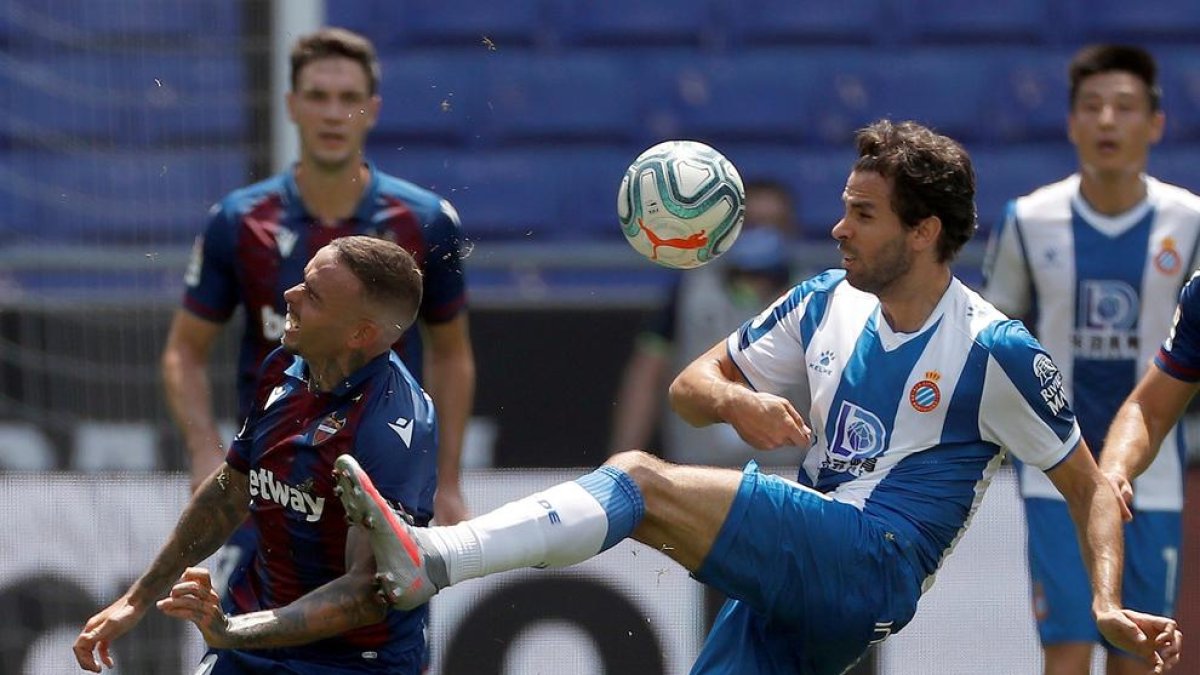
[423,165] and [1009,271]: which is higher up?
[423,165]

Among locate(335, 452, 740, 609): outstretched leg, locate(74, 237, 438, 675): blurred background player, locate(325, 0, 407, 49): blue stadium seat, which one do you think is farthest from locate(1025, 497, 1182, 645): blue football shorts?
locate(325, 0, 407, 49): blue stadium seat

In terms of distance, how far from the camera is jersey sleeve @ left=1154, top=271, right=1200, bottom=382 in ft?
18.6

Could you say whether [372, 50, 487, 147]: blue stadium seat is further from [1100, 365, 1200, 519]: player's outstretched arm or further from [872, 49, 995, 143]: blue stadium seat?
[1100, 365, 1200, 519]: player's outstretched arm

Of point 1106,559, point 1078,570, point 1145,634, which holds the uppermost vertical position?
point 1106,559

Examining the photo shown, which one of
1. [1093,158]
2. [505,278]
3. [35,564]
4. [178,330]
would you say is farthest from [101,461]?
[1093,158]

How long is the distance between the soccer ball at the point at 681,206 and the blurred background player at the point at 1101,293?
1.97m

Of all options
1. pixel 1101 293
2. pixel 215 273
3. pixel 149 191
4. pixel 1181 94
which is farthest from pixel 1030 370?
pixel 1181 94

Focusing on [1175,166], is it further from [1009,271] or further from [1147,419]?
[1147,419]

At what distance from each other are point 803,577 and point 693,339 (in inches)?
123

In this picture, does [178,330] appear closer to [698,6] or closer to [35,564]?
[35,564]

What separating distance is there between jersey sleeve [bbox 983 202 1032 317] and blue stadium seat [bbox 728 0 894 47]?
4755 millimetres

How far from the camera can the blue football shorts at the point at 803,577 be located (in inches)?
196

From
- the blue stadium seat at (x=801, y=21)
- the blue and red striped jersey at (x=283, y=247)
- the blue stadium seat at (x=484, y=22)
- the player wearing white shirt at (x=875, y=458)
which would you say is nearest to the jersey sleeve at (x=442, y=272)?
the blue and red striped jersey at (x=283, y=247)

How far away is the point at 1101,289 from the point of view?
724 centimetres
